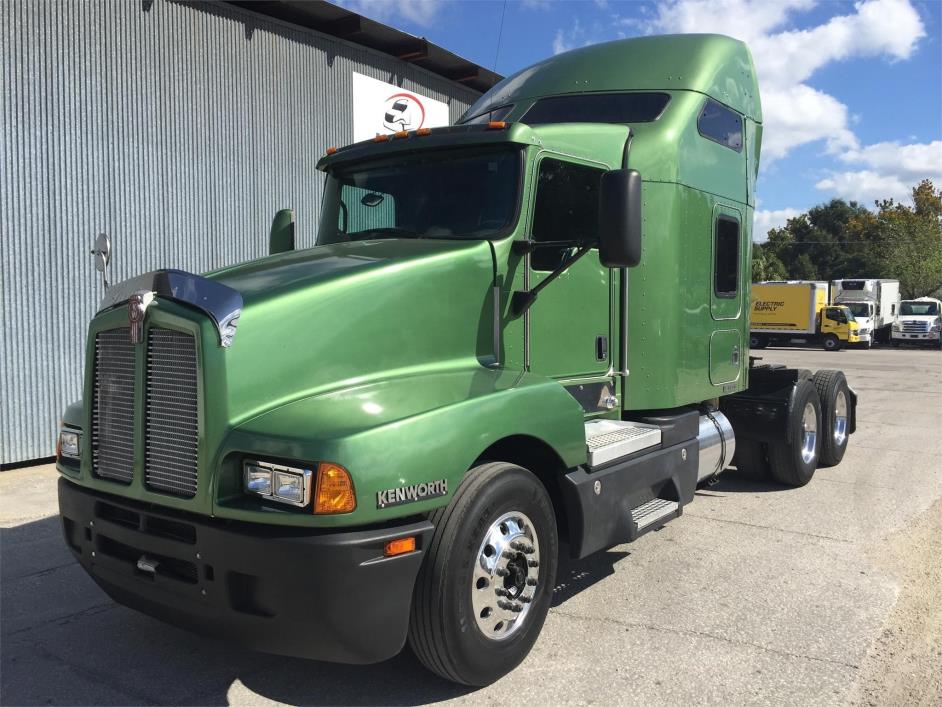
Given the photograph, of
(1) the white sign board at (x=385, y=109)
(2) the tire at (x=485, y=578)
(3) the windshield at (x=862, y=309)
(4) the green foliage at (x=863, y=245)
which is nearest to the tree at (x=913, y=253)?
(4) the green foliage at (x=863, y=245)

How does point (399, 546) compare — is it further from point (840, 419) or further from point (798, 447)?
point (840, 419)

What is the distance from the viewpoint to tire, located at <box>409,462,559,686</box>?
3.32 metres

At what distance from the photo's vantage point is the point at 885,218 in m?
59.3

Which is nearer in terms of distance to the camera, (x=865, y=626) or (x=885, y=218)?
(x=865, y=626)

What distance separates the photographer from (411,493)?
318 centimetres

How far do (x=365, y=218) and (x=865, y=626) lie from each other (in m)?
3.84

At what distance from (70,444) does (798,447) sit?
6.47 metres

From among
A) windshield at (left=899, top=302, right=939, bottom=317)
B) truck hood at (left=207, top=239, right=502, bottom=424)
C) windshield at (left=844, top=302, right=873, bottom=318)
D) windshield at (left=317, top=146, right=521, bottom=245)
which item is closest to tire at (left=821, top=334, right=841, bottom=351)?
windshield at (left=844, top=302, right=873, bottom=318)

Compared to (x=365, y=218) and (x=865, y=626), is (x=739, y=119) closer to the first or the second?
(x=365, y=218)

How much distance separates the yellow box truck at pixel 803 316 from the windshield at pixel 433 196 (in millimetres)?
32392

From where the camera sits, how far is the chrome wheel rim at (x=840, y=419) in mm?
8852

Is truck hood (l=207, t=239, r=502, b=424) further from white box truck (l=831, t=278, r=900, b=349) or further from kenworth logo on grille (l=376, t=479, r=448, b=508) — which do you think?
white box truck (l=831, t=278, r=900, b=349)

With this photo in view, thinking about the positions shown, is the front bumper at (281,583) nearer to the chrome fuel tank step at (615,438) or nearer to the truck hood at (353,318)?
the truck hood at (353,318)

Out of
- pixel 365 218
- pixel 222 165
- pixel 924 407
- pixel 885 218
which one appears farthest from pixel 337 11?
pixel 885 218
